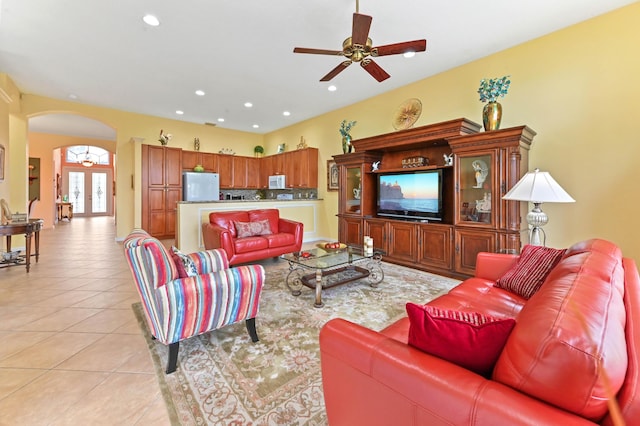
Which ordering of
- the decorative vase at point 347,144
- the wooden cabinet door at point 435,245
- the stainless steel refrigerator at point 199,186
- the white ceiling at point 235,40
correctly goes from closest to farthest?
the white ceiling at point 235,40, the wooden cabinet door at point 435,245, the decorative vase at point 347,144, the stainless steel refrigerator at point 199,186

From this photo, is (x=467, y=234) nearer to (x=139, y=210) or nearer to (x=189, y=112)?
(x=189, y=112)

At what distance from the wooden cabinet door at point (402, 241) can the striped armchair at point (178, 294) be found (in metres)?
2.86

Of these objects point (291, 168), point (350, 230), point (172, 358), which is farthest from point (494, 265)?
point (291, 168)

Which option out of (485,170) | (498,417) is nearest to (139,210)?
(485,170)

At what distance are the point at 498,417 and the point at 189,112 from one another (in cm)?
740

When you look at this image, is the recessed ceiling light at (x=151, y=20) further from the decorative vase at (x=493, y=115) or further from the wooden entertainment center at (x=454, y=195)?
the decorative vase at (x=493, y=115)

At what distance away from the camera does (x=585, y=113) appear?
317cm

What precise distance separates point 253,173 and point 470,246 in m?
6.41

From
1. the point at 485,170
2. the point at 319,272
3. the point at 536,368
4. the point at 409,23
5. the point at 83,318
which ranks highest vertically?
the point at 409,23

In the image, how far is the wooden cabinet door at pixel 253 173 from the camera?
8.29 metres

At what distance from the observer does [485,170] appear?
3.59 metres

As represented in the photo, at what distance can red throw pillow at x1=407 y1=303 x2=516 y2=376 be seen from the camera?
0.87 m

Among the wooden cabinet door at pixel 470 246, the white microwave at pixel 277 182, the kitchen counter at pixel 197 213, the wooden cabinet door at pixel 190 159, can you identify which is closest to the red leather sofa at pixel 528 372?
the wooden cabinet door at pixel 470 246

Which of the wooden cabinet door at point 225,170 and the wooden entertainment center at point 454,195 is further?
the wooden cabinet door at point 225,170
